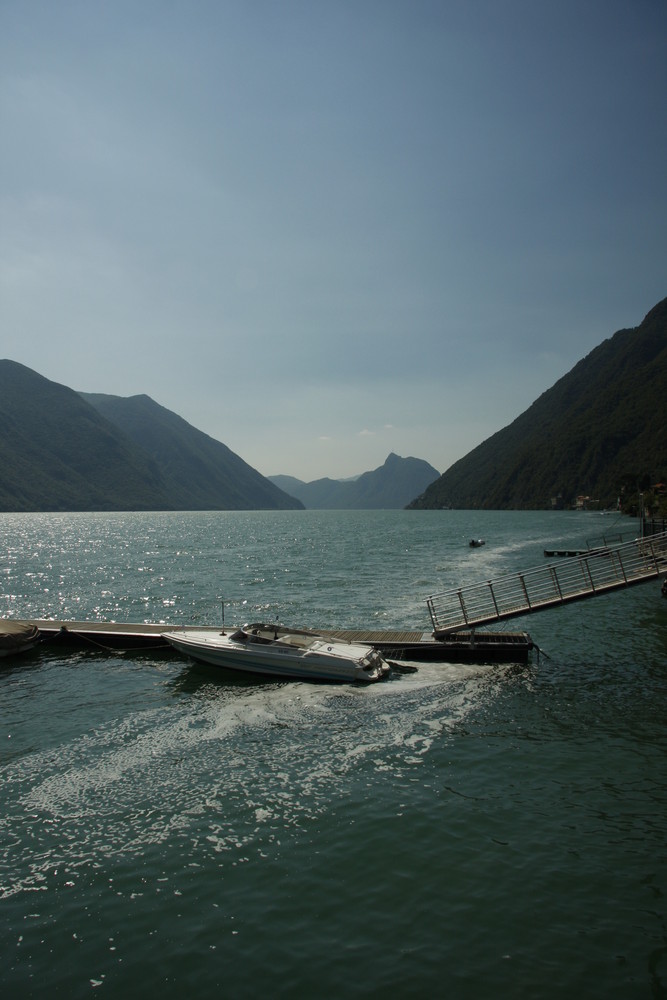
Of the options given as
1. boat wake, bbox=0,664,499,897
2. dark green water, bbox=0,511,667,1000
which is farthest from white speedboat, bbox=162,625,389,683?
boat wake, bbox=0,664,499,897

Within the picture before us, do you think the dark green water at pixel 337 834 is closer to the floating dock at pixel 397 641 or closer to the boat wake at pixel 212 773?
the boat wake at pixel 212 773

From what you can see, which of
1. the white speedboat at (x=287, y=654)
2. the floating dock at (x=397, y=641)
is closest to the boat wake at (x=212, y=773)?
the white speedboat at (x=287, y=654)

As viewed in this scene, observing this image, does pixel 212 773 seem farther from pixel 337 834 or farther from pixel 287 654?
pixel 287 654

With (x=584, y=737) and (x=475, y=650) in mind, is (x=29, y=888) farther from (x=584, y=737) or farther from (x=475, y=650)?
(x=475, y=650)

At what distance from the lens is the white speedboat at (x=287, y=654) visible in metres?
22.5

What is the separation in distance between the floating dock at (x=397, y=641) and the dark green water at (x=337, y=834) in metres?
1.22

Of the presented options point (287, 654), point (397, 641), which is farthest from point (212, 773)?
point (397, 641)

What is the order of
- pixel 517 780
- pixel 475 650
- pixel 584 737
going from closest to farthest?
pixel 517 780, pixel 584 737, pixel 475 650

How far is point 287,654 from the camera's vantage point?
76.1 feet

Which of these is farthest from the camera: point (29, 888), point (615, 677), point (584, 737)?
point (615, 677)

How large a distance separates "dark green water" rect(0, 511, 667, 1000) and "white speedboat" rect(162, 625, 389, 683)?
85 centimetres

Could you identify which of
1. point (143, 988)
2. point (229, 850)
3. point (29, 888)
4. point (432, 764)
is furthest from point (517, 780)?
point (29, 888)

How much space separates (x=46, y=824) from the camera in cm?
1225

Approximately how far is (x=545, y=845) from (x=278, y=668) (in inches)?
539
